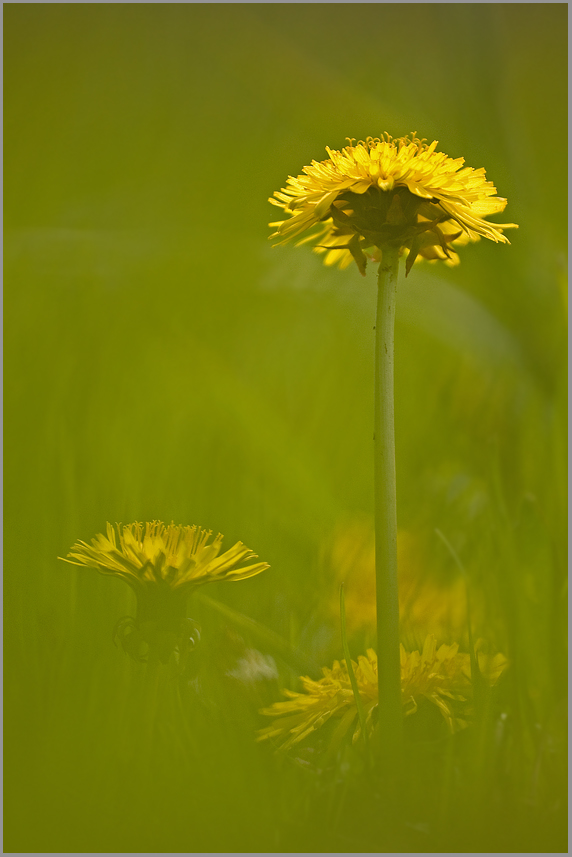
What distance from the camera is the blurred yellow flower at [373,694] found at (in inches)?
13.7

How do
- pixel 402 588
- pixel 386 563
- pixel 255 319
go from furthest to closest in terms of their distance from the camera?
pixel 255 319, pixel 402 588, pixel 386 563

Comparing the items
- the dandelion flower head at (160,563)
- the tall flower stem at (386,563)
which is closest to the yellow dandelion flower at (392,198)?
the tall flower stem at (386,563)

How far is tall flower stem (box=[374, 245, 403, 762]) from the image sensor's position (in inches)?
12.7

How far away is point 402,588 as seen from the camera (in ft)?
1.48

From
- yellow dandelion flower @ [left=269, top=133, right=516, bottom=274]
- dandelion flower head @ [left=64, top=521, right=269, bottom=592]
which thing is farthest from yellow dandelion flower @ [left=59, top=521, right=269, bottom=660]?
yellow dandelion flower @ [left=269, top=133, right=516, bottom=274]

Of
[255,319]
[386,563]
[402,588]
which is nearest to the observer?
[386,563]

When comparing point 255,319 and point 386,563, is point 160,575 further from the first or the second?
point 255,319

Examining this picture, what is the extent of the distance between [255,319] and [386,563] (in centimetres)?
35

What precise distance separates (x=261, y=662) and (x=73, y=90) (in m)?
0.56

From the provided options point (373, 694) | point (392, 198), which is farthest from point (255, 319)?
point (373, 694)

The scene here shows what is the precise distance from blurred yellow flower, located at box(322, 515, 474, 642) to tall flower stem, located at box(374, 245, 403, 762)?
0.24 feet

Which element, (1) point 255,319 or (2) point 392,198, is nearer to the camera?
(2) point 392,198

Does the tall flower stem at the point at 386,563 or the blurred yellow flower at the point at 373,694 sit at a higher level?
the tall flower stem at the point at 386,563

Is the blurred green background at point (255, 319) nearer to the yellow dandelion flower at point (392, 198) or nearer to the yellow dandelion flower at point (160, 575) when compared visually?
the yellow dandelion flower at point (160, 575)
